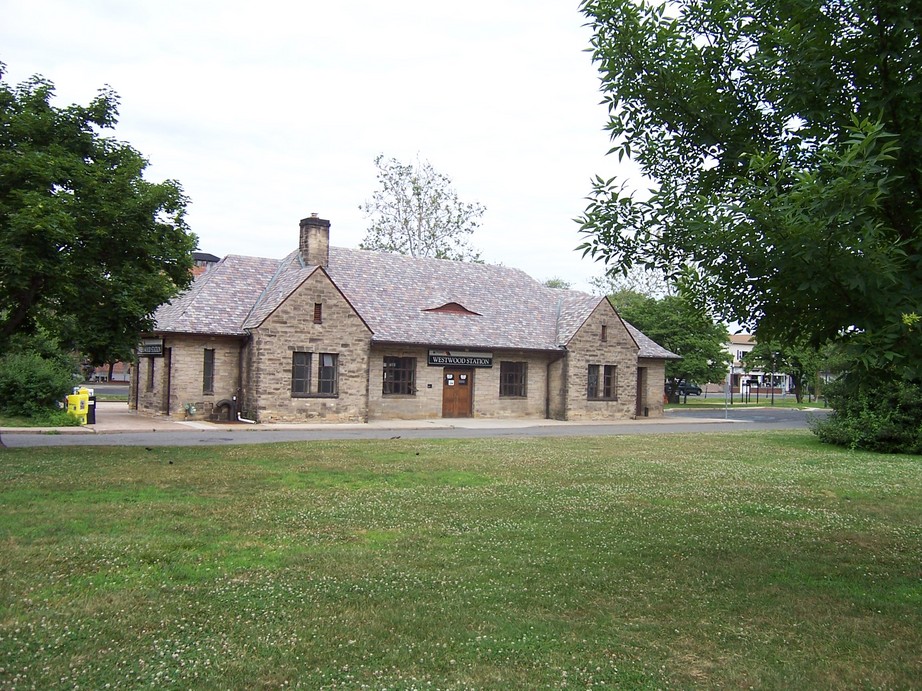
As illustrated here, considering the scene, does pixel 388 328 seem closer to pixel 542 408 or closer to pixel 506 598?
pixel 542 408

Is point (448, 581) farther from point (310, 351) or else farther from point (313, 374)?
point (313, 374)

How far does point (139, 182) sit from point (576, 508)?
1187 centimetres

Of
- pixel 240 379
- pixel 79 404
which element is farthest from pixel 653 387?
pixel 79 404

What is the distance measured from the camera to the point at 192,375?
29.1 metres

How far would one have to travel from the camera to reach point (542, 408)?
118 feet

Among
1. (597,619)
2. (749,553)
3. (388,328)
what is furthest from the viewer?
(388,328)

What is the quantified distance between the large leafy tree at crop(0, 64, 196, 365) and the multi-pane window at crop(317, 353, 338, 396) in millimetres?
12574

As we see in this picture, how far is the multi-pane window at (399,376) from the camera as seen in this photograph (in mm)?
32562

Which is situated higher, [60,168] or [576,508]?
[60,168]

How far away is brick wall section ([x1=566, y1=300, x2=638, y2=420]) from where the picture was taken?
116 feet

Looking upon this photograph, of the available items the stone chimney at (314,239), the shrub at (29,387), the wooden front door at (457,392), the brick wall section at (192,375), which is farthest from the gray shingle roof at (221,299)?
the wooden front door at (457,392)

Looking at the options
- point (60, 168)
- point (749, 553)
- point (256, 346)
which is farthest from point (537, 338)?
point (749, 553)

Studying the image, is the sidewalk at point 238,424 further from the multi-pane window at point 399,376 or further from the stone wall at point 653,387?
the stone wall at point 653,387

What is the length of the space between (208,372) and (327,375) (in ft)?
14.9
